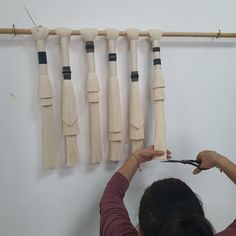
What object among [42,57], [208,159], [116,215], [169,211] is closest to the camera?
[169,211]

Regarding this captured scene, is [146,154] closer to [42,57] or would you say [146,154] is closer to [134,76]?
[134,76]

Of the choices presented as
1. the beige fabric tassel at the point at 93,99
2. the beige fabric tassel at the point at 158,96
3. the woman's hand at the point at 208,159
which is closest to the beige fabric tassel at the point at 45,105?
the beige fabric tassel at the point at 93,99

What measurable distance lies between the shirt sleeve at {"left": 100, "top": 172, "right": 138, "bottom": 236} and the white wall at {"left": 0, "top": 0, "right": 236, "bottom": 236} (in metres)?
0.16

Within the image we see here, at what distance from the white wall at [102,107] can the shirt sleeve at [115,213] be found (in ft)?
0.53

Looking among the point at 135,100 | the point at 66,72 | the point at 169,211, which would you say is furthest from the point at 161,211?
the point at 66,72

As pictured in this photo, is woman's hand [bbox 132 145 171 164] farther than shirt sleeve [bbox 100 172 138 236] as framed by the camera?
Yes

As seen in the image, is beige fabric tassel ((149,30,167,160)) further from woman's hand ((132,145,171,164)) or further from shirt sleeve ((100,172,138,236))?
shirt sleeve ((100,172,138,236))

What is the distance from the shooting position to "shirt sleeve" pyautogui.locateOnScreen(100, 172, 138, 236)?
38.7 inches

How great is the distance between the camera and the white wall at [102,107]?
1.20 m

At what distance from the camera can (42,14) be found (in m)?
1.19

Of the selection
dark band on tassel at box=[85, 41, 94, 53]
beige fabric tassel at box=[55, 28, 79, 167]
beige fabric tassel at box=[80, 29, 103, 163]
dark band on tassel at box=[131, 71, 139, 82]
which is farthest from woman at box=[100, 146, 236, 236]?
dark band on tassel at box=[85, 41, 94, 53]

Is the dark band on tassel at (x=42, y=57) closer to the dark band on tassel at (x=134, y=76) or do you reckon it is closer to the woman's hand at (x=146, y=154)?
the dark band on tassel at (x=134, y=76)

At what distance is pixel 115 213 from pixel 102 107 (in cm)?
45

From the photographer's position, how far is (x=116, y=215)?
104cm
